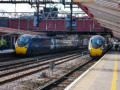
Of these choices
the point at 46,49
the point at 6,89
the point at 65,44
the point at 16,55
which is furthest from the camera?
the point at 65,44

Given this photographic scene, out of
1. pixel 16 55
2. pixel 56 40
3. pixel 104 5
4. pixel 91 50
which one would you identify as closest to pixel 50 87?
pixel 104 5

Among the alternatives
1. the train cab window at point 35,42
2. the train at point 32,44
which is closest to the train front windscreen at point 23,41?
the train at point 32,44

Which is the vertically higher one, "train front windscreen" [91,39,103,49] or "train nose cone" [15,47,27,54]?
"train front windscreen" [91,39,103,49]

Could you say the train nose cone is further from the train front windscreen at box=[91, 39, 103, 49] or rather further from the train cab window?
the train front windscreen at box=[91, 39, 103, 49]

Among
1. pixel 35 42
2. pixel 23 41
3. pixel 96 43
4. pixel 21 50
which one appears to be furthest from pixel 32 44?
pixel 96 43

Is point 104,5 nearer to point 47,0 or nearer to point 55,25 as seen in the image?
point 47,0

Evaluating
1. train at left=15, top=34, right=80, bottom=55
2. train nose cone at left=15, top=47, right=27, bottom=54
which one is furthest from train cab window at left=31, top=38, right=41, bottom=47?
train nose cone at left=15, top=47, right=27, bottom=54

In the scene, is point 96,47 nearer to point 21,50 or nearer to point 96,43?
point 96,43

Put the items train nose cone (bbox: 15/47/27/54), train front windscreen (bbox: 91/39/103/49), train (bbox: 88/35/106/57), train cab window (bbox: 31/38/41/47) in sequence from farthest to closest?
train cab window (bbox: 31/38/41/47), train nose cone (bbox: 15/47/27/54), train front windscreen (bbox: 91/39/103/49), train (bbox: 88/35/106/57)

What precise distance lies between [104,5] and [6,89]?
31.3 feet

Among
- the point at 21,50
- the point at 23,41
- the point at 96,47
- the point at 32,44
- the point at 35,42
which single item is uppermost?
the point at 23,41

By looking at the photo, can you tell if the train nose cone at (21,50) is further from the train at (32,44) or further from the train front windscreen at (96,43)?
the train front windscreen at (96,43)

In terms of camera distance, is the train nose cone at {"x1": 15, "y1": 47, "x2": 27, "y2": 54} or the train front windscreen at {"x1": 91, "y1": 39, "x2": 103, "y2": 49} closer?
the train front windscreen at {"x1": 91, "y1": 39, "x2": 103, "y2": 49}

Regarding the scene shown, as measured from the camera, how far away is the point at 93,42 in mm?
27422
